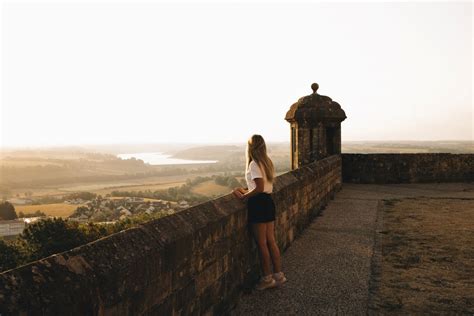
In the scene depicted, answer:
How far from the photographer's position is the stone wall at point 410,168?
14953mm

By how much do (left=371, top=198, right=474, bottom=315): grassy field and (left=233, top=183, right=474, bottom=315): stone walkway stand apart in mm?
229

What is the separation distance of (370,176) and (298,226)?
8449 mm

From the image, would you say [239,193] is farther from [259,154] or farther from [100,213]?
[100,213]

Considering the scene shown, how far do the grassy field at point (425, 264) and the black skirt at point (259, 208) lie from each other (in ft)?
4.41

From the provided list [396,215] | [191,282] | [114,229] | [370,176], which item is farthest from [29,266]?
[114,229]

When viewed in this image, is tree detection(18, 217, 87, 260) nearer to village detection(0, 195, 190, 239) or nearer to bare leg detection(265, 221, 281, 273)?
village detection(0, 195, 190, 239)

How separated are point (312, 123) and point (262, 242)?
8.99 meters

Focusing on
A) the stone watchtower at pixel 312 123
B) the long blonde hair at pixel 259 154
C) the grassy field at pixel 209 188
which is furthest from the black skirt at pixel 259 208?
the grassy field at pixel 209 188

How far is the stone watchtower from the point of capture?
43.2 feet

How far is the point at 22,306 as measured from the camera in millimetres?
1820

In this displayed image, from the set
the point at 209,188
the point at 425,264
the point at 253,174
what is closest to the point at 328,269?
the point at 425,264

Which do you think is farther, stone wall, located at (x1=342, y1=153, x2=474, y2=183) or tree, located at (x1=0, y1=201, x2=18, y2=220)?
tree, located at (x1=0, y1=201, x2=18, y2=220)

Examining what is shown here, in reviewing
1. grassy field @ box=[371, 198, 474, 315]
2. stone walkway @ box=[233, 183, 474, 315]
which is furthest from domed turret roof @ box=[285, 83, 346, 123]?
grassy field @ box=[371, 198, 474, 315]

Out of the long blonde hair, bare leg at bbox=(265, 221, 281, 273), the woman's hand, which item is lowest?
bare leg at bbox=(265, 221, 281, 273)
